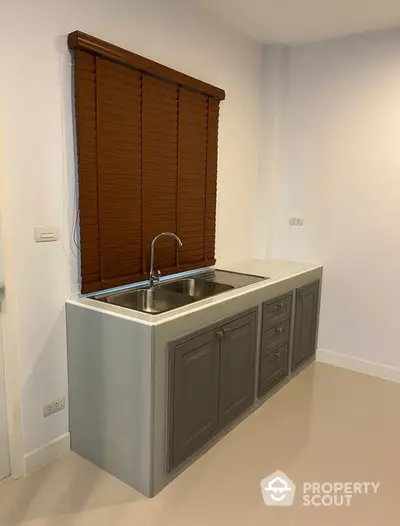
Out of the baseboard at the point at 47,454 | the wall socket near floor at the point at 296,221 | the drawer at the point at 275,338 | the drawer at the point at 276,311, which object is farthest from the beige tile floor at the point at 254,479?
the wall socket near floor at the point at 296,221

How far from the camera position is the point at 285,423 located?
2752 millimetres

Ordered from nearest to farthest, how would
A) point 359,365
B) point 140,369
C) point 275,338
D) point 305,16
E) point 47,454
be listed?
point 140,369 < point 47,454 < point 305,16 < point 275,338 < point 359,365

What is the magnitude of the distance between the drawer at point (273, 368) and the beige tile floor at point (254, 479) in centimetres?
15

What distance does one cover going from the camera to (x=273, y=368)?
120 inches

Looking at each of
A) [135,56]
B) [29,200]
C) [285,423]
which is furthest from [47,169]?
[285,423]

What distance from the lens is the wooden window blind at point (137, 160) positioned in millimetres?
2246

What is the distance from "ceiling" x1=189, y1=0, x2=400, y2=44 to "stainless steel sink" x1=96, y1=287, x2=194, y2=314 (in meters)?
1.94

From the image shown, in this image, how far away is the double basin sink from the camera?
97.7 inches

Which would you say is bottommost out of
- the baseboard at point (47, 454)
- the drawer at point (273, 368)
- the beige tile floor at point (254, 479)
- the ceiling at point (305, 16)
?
the beige tile floor at point (254, 479)

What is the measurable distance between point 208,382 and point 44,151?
1.51m

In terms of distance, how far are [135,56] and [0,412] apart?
208 centimetres

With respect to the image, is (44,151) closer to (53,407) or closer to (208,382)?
(53,407)

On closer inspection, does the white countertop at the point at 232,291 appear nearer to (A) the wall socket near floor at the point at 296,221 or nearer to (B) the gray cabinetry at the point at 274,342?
(B) the gray cabinetry at the point at 274,342

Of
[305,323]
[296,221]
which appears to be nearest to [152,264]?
[305,323]
